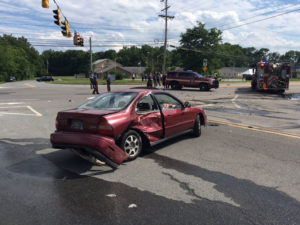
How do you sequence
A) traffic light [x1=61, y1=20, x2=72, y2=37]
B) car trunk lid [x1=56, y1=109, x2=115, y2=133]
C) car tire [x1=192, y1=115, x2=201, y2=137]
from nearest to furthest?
car trunk lid [x1=56, y1=109, x2=115, y2=133], car tire [x1=192, y1=115, x2=201, y2=137], traffic light [x1=61, y1=20, x2=72, y2=37]

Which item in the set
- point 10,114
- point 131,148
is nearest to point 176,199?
point 131,148

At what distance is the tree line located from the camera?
72500mm

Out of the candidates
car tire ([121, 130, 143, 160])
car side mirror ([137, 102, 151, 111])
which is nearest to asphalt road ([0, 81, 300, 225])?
car tire ([121, 130, 143, 160])

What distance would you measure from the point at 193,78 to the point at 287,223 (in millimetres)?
24897

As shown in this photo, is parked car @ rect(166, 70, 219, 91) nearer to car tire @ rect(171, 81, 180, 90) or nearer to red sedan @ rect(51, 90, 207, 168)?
car tire @ rect(171, 81, 180, 90)

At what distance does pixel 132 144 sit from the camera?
17.3 feet

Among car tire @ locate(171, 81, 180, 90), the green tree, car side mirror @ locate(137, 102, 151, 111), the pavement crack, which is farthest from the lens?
the green tree

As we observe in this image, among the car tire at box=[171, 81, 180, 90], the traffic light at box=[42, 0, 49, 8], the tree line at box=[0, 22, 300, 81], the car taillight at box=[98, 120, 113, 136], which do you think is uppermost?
the tree line at box=[0, 22, 300, 81]

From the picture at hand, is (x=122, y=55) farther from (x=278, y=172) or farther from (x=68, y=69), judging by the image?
(x=278, y=172)

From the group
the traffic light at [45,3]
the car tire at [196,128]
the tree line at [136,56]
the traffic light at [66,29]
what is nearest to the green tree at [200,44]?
the tree line at [136,56]

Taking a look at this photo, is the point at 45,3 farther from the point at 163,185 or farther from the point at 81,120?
the point at 163,185

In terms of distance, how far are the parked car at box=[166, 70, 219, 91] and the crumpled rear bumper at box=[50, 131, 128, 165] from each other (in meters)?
23.0

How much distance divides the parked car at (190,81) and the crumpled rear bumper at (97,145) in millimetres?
23048

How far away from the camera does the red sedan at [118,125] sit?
464 cm
